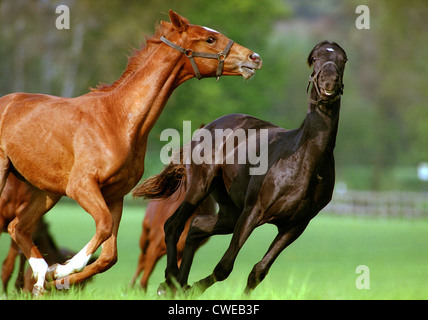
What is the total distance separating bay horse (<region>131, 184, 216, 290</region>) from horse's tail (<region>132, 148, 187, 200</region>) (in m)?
0.42

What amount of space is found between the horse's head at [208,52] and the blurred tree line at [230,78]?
3274 cm

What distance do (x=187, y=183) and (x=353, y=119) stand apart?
56.8 metres

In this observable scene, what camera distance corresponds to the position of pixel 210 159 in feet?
27.6

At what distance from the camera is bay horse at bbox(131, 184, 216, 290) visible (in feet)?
33.2

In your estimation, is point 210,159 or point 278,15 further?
point 278,15

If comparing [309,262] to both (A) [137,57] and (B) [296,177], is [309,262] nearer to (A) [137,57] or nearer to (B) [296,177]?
(B) [296,177]

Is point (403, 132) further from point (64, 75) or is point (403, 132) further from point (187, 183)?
point (187, 183)

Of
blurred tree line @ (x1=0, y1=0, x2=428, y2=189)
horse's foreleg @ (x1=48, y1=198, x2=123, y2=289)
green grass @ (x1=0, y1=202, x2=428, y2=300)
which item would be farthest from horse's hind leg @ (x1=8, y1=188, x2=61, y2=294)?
blurred tree line @ (x1=0, y1=0, x2=428, y2=189)

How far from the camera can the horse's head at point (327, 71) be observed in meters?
6.91

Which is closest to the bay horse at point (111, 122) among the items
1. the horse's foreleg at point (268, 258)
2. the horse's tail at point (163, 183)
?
the horse's foreleg at point (268, 258)

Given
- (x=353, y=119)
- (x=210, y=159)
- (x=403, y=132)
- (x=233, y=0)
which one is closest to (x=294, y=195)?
(x=210, y=159)

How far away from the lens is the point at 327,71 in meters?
6.95

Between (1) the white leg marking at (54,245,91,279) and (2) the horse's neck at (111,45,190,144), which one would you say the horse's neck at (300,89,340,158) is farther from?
(1) the white leg marking at (54,245,91,279)

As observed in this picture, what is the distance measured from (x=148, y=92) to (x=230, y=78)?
38.9 meters
